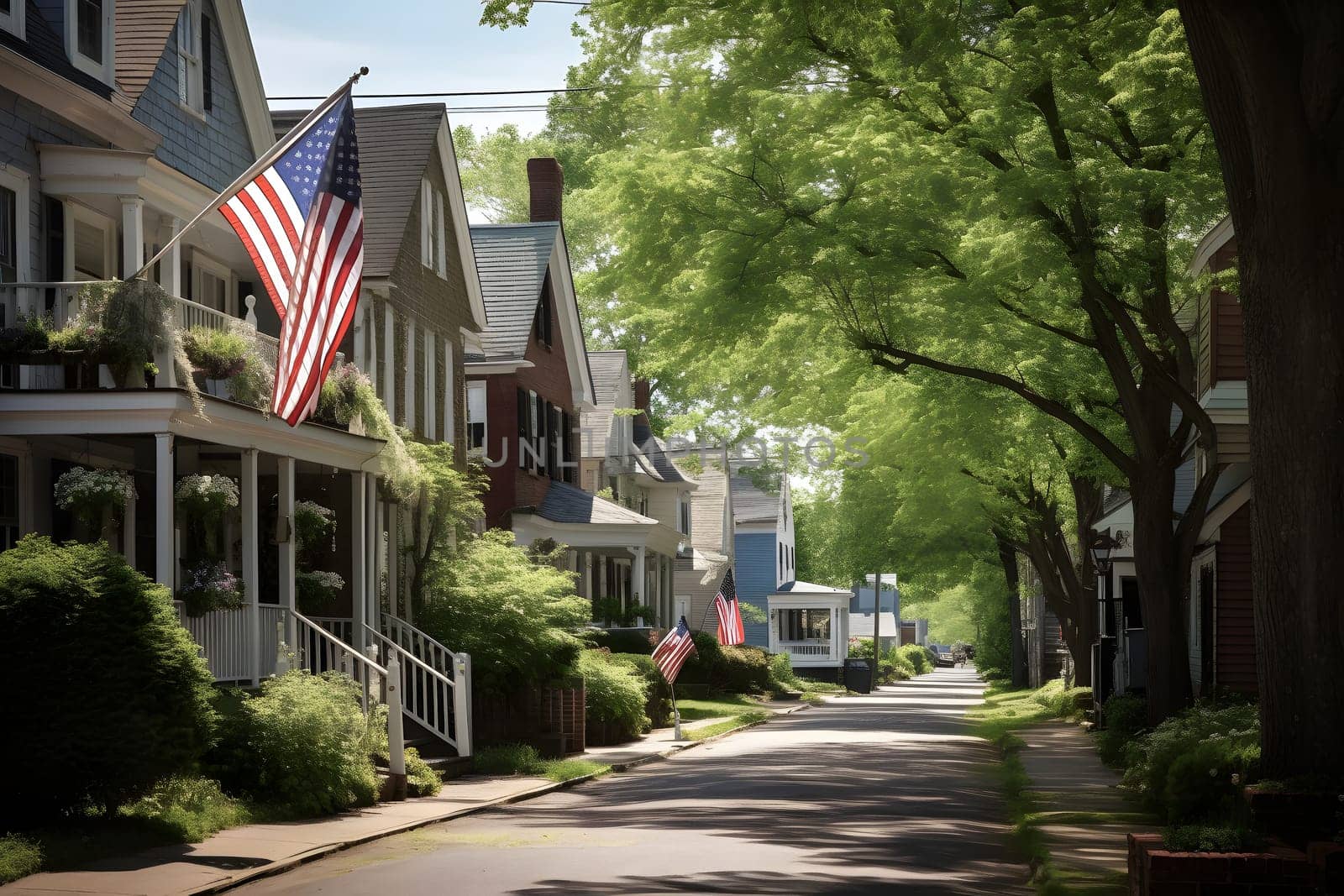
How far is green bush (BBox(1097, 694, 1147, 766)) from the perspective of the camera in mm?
23656

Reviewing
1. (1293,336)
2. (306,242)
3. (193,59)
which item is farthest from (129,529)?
(1293,336)

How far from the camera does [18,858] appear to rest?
39.4ft

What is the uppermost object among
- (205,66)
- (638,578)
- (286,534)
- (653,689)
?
(205,66)

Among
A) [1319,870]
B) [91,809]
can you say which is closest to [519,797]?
[91,809]

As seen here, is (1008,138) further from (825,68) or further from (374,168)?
(374,168)

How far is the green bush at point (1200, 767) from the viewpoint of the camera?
14266 millimetres

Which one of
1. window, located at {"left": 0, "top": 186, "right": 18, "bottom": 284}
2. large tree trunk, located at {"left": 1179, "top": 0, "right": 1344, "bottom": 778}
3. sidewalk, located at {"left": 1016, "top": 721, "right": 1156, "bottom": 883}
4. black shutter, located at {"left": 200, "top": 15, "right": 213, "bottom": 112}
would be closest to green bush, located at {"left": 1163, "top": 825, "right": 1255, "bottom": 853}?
large tree trunk, located at {"left": 1179, "top": 0, "right": 1344, "bottom": 778}

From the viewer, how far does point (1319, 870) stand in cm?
870

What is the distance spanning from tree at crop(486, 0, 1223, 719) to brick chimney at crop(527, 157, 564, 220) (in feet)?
53.4

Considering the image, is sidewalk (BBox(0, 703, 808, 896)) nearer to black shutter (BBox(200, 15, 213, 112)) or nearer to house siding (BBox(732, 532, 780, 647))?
black shutter (BBox(200, 15, 213, 112))

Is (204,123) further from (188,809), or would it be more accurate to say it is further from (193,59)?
(188,809)

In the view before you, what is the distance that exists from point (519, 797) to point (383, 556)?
7619mm

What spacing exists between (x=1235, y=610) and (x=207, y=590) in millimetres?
18218

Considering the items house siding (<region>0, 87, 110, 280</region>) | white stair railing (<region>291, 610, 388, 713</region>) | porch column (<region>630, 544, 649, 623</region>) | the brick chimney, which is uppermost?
the brick chimney
